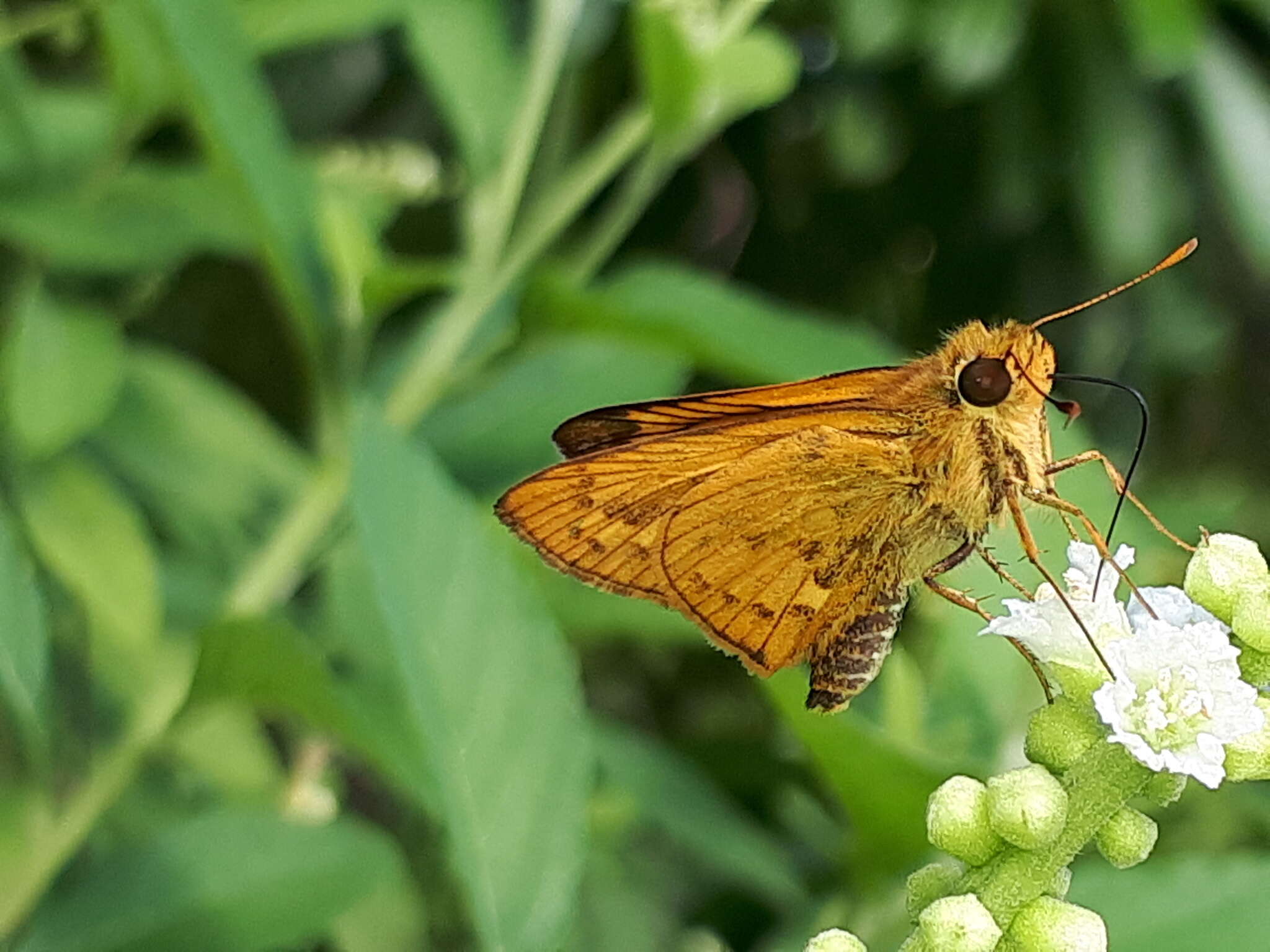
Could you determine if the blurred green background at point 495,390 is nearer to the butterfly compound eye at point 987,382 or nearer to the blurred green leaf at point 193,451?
the blurred green leaf at point 193,451

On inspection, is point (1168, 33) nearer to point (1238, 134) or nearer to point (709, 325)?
point (1238, 134)

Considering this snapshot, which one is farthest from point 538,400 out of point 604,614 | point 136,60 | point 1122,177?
point 1122,177

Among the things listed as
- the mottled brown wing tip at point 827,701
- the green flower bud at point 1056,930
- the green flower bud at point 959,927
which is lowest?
the mottled brown wing tip at point 827,701

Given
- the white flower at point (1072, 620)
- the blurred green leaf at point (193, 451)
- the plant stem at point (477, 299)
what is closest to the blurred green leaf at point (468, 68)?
the plant stem at point (477, 299)

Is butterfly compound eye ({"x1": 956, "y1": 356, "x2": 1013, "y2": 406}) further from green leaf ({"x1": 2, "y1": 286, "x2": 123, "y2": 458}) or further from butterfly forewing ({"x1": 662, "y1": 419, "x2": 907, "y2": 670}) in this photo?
green leaf ({"x1": 2, "y1": 286, "x2": 123, "y2": 458})

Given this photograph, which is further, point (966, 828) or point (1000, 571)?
point (1000, 571)

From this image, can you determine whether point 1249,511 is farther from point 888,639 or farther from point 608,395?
point 888,639
